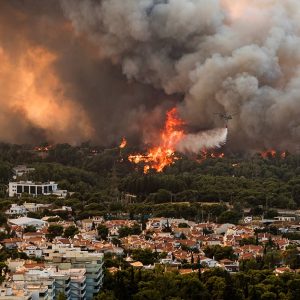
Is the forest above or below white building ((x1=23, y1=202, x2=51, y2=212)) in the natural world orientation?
above

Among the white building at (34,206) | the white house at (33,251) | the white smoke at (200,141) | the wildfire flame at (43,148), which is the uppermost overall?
the wildfire flame at (43,148)

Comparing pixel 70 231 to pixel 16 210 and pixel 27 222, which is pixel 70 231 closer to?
pixel 27 222

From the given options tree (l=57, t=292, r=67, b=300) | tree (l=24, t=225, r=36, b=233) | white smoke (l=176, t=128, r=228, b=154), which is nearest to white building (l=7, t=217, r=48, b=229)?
tree (l=24, t=225, r=36, b=233)

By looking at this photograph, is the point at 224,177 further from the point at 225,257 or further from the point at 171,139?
the point at 225,257

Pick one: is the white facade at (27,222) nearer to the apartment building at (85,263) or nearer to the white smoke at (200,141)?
the apartment building at (85,263)

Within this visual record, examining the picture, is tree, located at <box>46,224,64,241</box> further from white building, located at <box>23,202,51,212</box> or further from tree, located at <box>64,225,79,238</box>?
white building, located at <box>23,202,51,212</box>

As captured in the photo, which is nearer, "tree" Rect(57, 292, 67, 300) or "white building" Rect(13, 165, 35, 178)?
"tree" Rect(57, 292, 67, 300)

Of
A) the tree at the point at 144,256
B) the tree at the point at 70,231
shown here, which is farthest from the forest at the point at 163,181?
the tree at the point at 144,256
